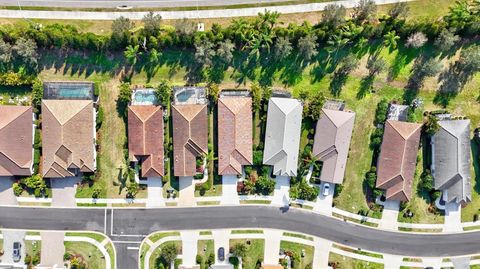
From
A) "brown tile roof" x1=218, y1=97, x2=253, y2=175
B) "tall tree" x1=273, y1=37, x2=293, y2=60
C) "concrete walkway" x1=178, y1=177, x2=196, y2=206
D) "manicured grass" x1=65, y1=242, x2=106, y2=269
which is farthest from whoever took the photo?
"concrete walkway" x1=178, y1=177, x2=196, y2=206

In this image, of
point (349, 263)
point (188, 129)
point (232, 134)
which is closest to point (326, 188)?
point (349, 263)

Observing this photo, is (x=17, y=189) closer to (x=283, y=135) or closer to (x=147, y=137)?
(x=147, y=137)

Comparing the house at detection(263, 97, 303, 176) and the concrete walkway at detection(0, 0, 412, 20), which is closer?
the house at detection(263, 97, 303, 176)

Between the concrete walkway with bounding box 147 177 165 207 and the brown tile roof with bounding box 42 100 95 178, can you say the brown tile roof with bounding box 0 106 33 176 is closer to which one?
the brown tile roof with bounding box 42 100 95 178

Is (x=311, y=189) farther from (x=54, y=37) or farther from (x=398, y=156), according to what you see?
(x=54, y=37)

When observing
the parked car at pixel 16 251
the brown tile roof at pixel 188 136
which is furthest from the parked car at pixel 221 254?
the parked car at pixel 16 251

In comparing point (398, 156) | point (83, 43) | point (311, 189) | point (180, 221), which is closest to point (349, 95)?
point (398, 156)

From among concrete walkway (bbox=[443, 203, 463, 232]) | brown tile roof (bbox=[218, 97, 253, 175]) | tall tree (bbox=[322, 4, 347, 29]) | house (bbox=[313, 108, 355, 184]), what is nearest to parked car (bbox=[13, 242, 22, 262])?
brown tile roof (bbox=[218, 97, 253, 175])
